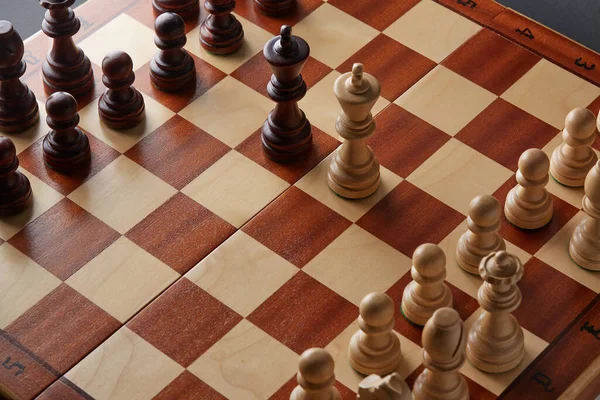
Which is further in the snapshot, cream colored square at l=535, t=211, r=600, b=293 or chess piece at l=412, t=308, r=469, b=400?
cream colored square at l=535, t=211, r=600, b=293

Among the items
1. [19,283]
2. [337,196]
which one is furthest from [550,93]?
[19,283]

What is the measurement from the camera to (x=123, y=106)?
107 inches

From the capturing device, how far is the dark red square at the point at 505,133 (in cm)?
266

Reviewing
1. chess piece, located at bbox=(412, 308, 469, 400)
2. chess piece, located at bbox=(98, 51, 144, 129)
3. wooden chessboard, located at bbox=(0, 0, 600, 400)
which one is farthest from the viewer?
chess piece, located at bbox=(98, 51, 144, 129)

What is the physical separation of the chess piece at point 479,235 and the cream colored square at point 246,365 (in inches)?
16.5

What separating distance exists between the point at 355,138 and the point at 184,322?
1.76 feet

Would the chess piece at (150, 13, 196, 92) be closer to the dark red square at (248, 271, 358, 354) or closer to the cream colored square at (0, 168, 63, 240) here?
the cream colored square at (0, 168, 63, 240)

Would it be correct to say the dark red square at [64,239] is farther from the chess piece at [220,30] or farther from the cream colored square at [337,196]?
the chess piece at [220,30]

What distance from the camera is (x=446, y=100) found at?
2.77 m

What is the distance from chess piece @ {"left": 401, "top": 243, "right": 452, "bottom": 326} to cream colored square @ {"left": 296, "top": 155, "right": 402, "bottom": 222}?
10.5 inches

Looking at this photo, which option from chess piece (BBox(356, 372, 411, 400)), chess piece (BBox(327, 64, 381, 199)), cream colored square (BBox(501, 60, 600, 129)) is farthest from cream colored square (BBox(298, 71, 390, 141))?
chess piece (BBox(356, 372, 411, 400))

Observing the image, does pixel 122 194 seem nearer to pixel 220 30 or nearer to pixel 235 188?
pixel 235 188

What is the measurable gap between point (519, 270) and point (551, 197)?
19.1 inches

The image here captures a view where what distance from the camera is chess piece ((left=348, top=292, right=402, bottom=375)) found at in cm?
215
